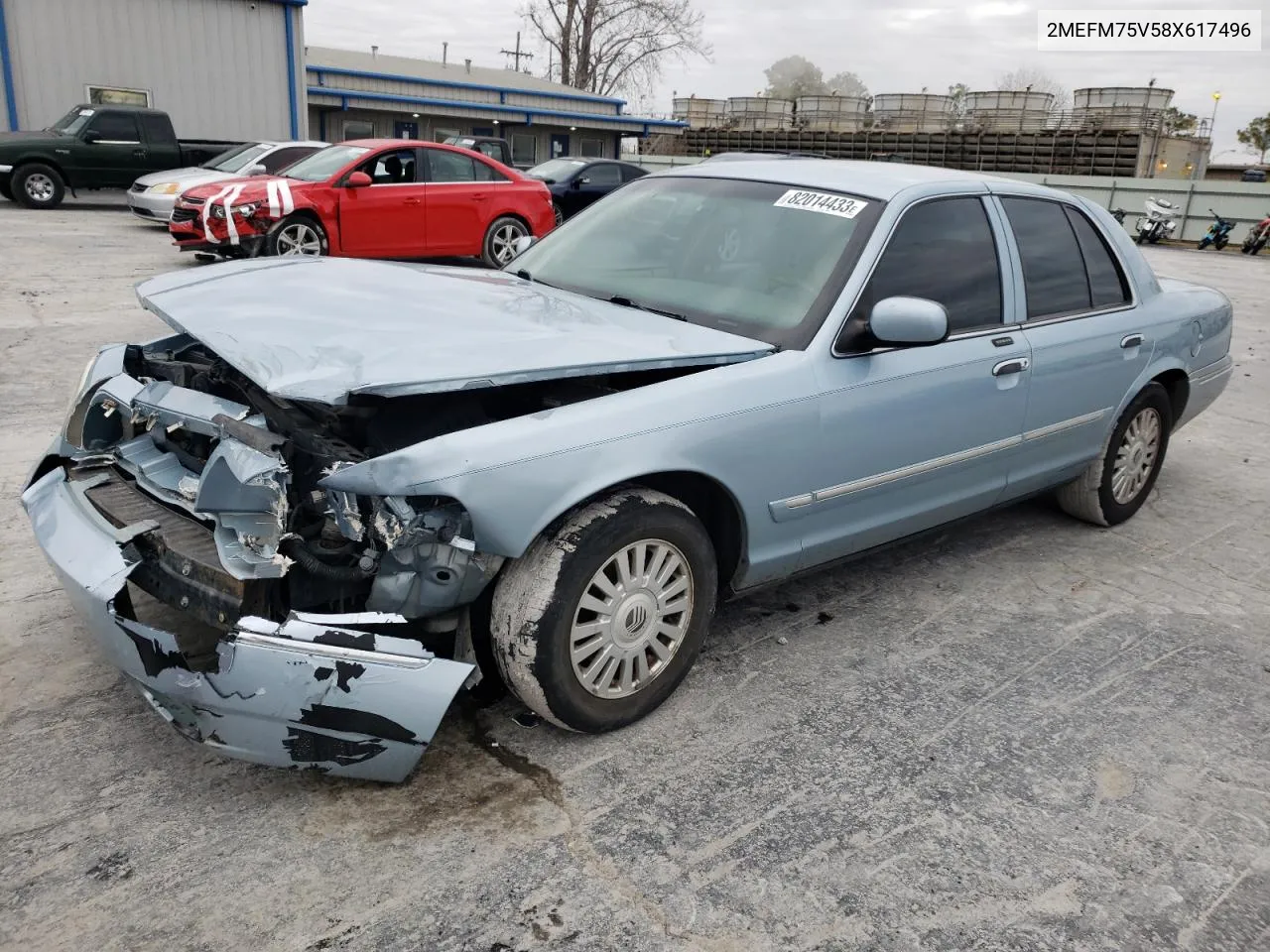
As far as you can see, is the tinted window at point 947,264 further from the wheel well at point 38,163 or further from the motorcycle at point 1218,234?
the motorcycle at point 1218,234

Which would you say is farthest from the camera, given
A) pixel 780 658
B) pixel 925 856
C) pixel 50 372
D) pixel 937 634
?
pixel 50 372

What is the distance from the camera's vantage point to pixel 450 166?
11461 millimetres

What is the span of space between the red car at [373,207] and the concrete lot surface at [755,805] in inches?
281

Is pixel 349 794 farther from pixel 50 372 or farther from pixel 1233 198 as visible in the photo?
pixel 1233 198

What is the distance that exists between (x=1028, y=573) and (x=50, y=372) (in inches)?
234

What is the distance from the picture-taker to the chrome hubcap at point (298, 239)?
10375mm

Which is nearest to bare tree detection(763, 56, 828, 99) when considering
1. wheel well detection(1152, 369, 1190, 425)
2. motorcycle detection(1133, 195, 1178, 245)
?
motorcycle detection(1133, 195, 1178, 245)

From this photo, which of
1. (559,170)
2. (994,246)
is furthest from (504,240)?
(994,246)

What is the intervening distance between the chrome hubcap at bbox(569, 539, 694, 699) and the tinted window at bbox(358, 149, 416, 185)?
927 cm

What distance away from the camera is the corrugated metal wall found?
776 inches

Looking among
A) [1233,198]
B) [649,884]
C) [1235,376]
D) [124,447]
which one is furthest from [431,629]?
[1233,198]

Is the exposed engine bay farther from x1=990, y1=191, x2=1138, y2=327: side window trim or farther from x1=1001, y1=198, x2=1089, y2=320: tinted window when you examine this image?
x1=1001, y1=198, x2=1089, y2=320: tinted window

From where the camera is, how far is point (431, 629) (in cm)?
266

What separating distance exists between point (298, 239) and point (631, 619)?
8.89 m
